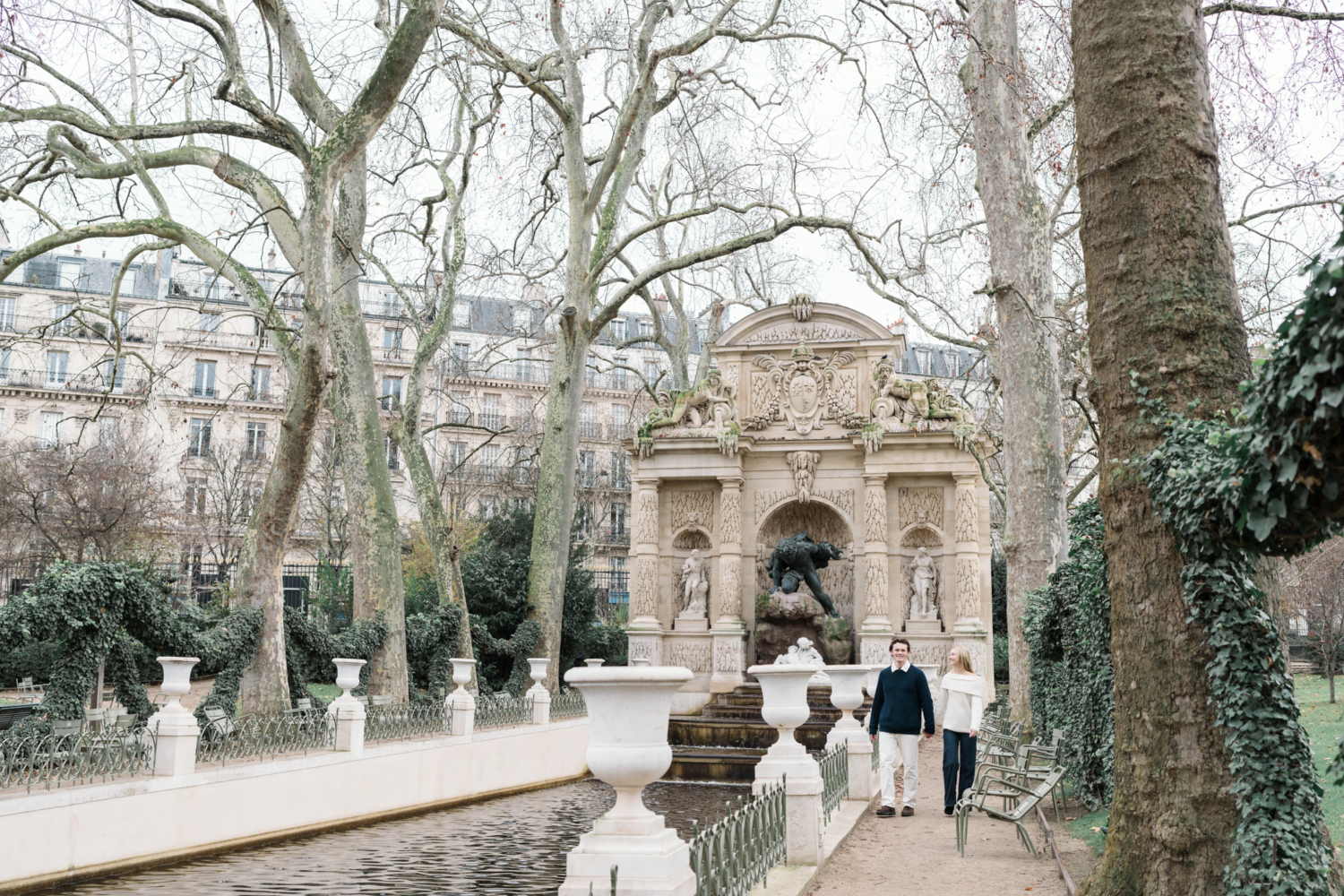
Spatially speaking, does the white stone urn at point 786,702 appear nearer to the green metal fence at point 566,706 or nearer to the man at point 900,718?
the man at point 900,718

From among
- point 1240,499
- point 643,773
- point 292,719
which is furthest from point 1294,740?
point 292,719

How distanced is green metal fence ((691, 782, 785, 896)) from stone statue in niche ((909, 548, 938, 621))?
1462 cm

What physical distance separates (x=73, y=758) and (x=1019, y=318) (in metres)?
11.6

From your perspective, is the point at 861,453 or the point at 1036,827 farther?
the point at 861,453

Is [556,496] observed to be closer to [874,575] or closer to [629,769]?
[874,575]

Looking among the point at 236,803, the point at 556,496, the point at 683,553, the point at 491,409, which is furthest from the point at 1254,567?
the point at 491,409

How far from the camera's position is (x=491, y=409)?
46.1m

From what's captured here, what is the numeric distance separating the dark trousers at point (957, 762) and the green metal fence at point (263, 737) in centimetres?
646

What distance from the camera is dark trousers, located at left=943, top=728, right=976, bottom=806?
1006 cm

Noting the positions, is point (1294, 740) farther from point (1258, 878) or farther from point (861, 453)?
point (861, 453)

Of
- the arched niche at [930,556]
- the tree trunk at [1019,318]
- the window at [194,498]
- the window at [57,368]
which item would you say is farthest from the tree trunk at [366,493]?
the window at [57,368]

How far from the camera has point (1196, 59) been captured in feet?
20.3

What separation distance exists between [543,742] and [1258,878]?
1209cm

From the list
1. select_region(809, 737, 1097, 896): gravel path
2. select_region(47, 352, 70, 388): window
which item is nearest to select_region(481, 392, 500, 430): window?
select_region(47, 352, 70, 388): window
